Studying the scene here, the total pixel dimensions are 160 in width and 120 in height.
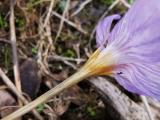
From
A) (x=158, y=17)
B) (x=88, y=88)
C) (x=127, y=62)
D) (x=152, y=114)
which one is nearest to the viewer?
(x=158, y=17)

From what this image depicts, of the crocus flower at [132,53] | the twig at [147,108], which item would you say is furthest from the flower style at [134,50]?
the twig at [147,108]

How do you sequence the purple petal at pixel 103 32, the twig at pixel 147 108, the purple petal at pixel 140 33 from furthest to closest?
the twig at pixel 147 108
the purple petal at pixel 103 32
the purple petal at pixel 140 33

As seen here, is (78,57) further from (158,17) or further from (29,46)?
(158,17)

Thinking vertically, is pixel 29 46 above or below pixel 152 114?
above

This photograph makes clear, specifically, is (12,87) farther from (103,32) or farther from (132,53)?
(132,53)

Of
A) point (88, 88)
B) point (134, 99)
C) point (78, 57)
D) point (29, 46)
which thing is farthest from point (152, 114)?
point (29, 46)

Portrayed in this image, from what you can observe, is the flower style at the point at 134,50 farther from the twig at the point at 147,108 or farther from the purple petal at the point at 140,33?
the twig at the point at 147,108

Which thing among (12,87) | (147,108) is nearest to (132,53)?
(147,108)

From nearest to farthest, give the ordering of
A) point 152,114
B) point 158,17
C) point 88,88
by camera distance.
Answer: point 158,17
point 152,114
point 88,88
